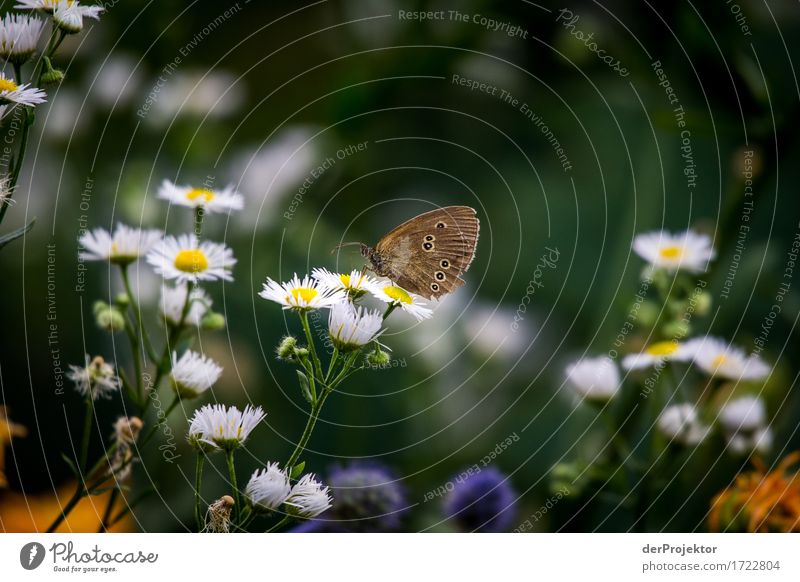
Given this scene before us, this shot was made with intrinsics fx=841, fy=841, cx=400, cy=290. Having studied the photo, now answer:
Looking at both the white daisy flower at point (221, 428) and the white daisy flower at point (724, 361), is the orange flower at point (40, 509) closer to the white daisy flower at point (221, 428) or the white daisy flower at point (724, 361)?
the white daisy flower at point (221, 428)

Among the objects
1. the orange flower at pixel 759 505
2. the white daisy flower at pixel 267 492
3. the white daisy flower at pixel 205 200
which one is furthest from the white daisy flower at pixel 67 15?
the orange flower at pixel 759 505

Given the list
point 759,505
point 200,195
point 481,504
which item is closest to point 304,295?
point 200,195

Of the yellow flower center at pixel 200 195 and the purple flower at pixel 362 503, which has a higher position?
the yellow flower center at pixel 200 195

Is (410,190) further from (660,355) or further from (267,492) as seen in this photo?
(267,492)

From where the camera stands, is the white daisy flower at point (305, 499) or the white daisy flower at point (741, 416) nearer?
the white daisy flower at point (305, 499)

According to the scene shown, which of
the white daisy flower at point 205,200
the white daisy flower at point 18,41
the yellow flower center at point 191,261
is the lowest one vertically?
the yellow flower center at point 191,261
